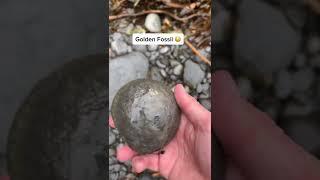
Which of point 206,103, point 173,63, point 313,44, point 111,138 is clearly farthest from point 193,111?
point 313,44

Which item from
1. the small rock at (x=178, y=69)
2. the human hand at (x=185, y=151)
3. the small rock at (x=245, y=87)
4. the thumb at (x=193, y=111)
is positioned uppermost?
the small rock at (x=178, y=69)

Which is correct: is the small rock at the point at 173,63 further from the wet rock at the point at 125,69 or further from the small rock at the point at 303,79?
the small rock at the point at 303,79

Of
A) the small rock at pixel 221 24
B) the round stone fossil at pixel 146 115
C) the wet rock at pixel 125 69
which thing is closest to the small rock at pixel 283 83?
the small rock at pixel 221 24

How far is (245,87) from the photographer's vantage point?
1187 millimetres

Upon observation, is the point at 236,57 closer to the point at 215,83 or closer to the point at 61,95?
the point at 215,83

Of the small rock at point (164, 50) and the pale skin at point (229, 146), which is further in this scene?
the small rock at point (164, 50)

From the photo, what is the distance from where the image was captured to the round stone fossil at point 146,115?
117 centimetres

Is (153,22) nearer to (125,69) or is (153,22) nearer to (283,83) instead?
(125,69)

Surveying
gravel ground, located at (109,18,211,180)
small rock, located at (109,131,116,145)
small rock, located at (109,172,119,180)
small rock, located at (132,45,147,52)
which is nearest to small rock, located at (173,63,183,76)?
gravel ground, located at (109,18,211,180)

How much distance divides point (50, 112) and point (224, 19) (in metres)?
0.63

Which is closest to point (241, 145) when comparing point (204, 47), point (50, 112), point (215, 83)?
point (215, 83)

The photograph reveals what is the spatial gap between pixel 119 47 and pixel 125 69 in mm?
76

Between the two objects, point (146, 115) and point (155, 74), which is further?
point (155, 74)

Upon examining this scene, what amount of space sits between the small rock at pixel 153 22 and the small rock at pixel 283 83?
0.43 metres
